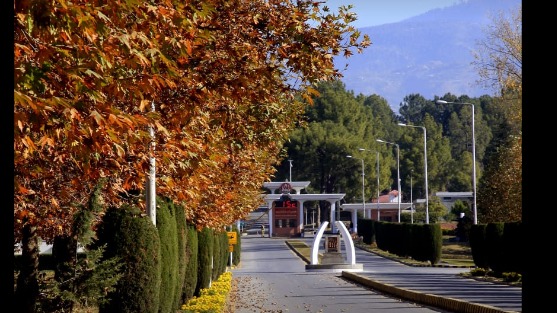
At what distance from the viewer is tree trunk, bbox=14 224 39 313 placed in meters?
19.2

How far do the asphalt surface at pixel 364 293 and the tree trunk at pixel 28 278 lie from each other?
7.36 m

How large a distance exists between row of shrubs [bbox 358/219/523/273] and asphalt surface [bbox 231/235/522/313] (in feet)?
5.42

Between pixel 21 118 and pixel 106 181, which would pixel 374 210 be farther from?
pixel 21 118

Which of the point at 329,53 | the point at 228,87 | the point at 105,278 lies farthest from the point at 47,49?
the point at 105,278

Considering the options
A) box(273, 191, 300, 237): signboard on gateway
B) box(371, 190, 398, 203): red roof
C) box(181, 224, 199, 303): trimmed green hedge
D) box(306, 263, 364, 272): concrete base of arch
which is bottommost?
box(306, 263, 364, 272): concrete base of arch

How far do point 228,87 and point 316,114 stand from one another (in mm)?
119839

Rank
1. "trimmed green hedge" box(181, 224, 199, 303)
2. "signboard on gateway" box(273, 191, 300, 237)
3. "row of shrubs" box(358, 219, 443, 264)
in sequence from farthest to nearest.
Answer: "signboard on gateway" box(273, 191, 300, 237)
"row of shrubs" box(358, 219, 443, 264)
"trimmed green hedge" box(181, 224, 199, 303)

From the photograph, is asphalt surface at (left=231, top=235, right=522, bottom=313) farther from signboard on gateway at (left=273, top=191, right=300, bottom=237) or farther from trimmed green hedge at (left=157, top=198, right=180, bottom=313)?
signboard on gateway at (left=273, top=191, right=300, bottom=237)

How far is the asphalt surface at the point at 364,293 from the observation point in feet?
91.0

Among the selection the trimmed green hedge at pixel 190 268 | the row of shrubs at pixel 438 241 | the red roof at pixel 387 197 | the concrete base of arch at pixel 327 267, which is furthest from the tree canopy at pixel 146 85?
the red roof at pixel 387 197

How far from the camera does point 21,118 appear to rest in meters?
7.61

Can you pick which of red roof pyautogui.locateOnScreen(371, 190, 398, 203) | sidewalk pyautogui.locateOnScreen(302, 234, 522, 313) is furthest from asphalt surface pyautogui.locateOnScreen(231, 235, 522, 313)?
red roof pyautogui.locateOnScreen(371, 190, 398, 203)

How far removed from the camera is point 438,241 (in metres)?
62.3

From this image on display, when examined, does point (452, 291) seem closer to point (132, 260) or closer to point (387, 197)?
point (132, 260)
